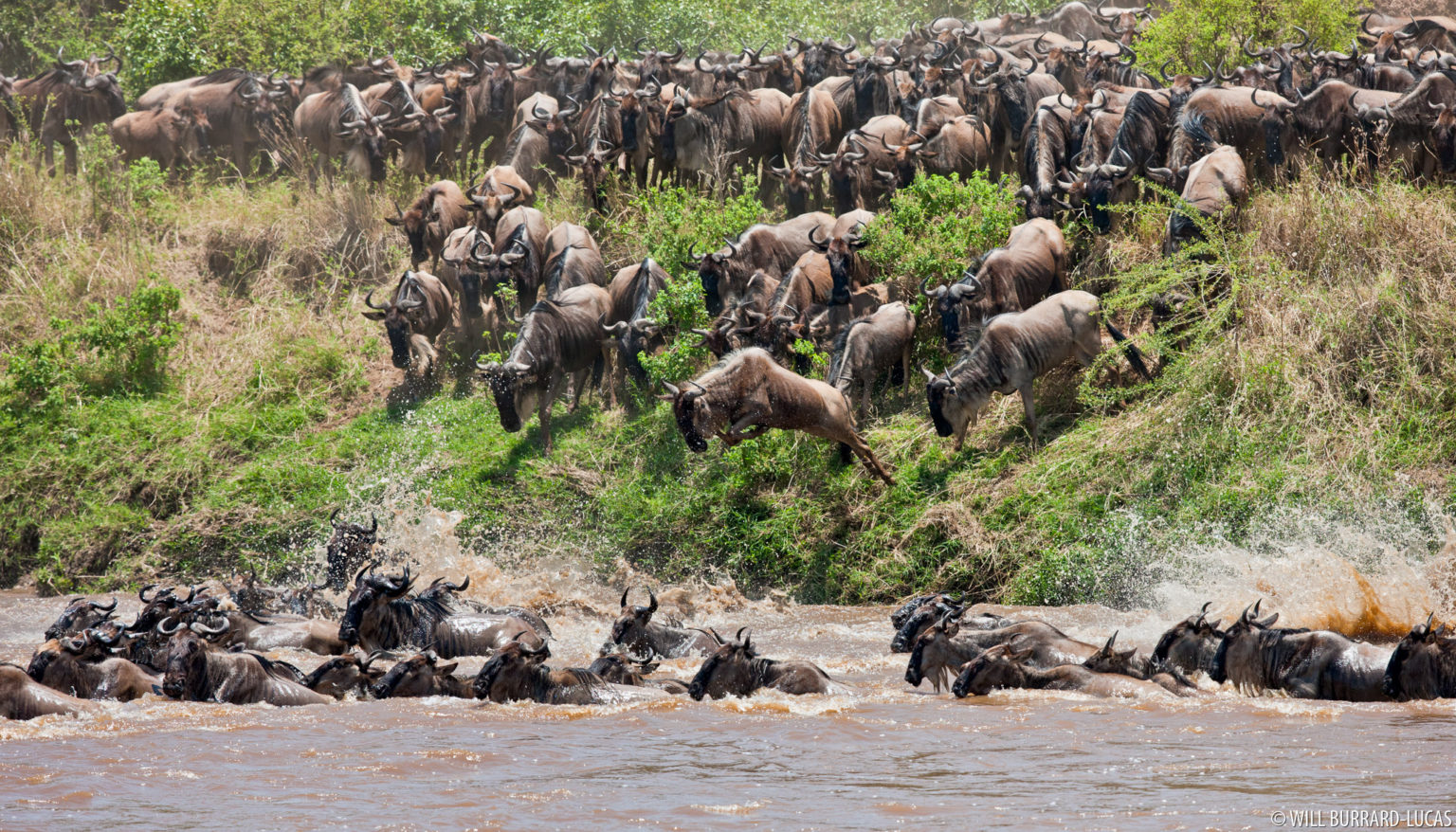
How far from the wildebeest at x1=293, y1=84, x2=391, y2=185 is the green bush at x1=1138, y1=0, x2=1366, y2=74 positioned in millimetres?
10332

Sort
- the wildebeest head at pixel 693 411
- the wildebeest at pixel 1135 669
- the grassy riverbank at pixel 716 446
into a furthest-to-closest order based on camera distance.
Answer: the wildebeest head at pixel 693 411 → the grassy riverbank at pixel 716 446 → the wildebeest at pixel 1135 669

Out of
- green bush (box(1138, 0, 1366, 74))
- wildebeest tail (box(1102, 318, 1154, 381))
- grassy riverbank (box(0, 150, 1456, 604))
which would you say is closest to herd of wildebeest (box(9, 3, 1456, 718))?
wildebeest tail (box(1102, 318, 1154, 381))

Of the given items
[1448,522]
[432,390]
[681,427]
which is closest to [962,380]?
[681,427]

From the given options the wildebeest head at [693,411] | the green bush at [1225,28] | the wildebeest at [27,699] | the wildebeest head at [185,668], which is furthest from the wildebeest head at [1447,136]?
the wildebeest at [27,699]

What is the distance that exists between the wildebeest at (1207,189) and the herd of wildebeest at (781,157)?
0.11 feet

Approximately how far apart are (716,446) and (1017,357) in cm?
303

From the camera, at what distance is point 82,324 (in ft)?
55.8

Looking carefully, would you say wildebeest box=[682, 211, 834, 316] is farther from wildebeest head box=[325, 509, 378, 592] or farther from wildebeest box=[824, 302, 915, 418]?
wildebeest head box=[325, 509, 378, 592]

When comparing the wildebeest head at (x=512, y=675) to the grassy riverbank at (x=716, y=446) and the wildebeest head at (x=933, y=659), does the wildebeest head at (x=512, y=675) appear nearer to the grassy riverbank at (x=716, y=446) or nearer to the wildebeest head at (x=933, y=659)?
the wildebeest head at (x=933, y=659)

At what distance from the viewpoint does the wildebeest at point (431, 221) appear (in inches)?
705

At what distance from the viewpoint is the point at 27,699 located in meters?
7.65

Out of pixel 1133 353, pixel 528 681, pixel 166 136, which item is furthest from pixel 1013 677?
pixel 166 136

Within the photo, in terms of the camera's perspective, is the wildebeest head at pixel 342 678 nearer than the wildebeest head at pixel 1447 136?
Yes

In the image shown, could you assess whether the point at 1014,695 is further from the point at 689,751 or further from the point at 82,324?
the point at 82,324
